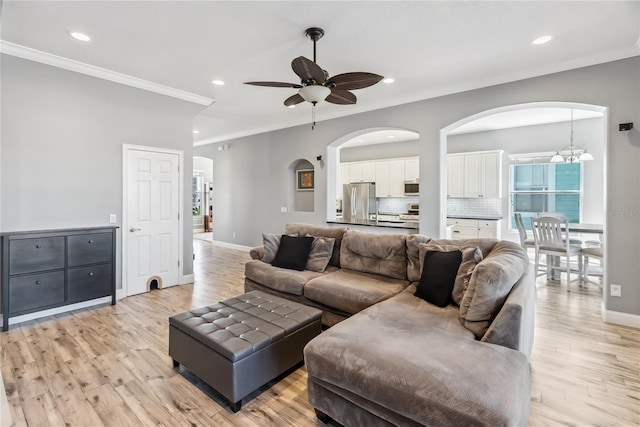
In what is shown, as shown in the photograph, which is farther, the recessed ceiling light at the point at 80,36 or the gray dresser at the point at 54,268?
the gray dresser at the point at 54,268

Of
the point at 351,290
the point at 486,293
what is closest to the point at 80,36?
the point at 351,290

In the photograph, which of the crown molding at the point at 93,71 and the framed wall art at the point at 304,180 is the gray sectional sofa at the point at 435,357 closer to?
the crown molding at the point at 93,71

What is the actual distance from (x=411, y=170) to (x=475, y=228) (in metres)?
2.09

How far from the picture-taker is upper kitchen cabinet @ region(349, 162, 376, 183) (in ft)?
28.2

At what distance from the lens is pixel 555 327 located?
10.7 feet

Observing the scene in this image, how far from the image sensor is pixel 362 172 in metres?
8.84

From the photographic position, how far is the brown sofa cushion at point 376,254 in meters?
3.28

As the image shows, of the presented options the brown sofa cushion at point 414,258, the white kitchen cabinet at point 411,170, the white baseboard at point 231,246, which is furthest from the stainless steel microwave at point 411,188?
the brown sofa cushion at point 414,258

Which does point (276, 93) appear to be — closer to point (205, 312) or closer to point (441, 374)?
point (205, 312)

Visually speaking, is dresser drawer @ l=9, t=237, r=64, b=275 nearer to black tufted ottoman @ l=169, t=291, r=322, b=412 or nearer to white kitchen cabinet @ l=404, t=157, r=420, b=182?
black tufted ottoman @ l=169, t=291, r=322, b=412

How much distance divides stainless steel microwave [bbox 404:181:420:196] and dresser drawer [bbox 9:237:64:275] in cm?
688

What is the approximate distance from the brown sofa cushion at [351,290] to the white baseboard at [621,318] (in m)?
2.37

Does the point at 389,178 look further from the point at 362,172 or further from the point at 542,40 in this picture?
the point at 542,40

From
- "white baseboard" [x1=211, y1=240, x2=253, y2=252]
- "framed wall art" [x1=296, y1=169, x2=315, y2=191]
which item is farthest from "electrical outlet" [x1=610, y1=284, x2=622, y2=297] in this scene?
"white baseboard" [x1=211, y1=240, x2=253, y2=252]
